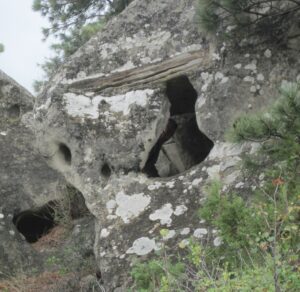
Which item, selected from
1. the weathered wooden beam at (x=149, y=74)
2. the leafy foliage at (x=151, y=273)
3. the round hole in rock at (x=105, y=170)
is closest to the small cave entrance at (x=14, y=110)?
the weathered wooden beam at (x=149, y=74)

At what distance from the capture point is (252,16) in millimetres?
7629

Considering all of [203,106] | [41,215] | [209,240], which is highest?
[203,106]

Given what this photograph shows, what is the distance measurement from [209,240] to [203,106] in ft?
5.61

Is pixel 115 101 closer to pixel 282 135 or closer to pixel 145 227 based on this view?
pixel 145 227

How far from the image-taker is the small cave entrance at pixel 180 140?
8555mm

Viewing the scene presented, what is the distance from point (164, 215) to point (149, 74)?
188 cm

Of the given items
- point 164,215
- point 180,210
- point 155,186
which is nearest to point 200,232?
point 180,210

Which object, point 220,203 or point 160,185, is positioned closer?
point 220,203

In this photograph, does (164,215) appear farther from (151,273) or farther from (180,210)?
(151,273)

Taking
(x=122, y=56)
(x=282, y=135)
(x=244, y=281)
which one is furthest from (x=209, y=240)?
(x=122, y=56)

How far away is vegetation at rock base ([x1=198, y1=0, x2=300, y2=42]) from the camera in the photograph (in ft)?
22.9

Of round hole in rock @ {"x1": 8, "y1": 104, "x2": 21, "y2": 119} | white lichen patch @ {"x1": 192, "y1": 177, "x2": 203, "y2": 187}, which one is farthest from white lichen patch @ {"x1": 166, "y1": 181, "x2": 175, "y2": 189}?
round hole in rock @ {"x1": 8, "y1": 104, "x2": 21, "y2": 119}

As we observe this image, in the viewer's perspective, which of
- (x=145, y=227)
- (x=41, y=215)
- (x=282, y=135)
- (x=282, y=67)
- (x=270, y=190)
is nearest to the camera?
(x=282, y=135)

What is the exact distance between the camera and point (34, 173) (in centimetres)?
1058
